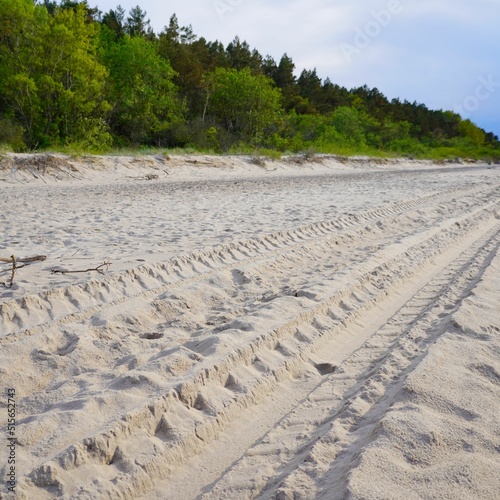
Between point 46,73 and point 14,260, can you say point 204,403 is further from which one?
point 46,73

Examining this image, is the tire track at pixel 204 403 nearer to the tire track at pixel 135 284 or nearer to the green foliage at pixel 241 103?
the tire track at pixel 135 284

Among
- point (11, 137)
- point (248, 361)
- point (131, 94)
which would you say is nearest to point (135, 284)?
point (248, 361)

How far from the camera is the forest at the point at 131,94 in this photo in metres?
25.3

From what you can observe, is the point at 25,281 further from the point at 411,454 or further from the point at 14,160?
the point at 14,160

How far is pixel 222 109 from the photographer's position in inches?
1401

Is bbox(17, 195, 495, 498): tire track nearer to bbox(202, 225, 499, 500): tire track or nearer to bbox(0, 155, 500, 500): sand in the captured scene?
bbox(0, 155, 500, 500): sand

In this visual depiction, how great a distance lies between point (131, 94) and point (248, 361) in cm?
2962

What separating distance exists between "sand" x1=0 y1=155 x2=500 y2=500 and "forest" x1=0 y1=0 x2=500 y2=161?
13.8 metres

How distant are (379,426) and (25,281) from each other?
11.6 ft

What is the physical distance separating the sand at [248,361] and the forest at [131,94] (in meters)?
13.8

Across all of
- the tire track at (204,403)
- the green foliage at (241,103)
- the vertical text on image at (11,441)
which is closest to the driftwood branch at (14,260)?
the vertical text on image at (11,441)

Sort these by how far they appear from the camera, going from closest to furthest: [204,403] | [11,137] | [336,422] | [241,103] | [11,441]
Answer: [11,441]
[336,422]
[204,403]
[11,137]
[241,103]

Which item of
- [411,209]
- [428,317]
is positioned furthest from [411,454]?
[411,209]

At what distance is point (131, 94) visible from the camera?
30.9m
